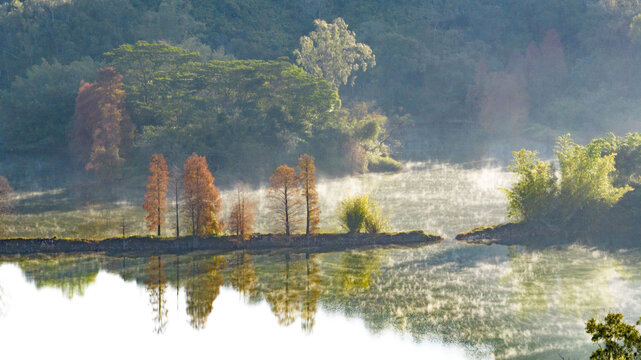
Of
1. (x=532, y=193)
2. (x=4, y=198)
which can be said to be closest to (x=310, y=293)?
(x=532, y=193)

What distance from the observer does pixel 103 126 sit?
6938 centimetres

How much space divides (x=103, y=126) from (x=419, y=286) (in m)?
46.1

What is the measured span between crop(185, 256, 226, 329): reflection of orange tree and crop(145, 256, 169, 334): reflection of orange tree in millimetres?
1071

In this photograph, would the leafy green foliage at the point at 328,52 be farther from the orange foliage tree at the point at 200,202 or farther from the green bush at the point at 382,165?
the orange foliage tree at the point at 200,202

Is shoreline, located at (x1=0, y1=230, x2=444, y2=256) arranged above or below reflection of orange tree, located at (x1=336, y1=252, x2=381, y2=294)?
above

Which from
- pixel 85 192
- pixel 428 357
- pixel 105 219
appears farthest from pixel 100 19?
pixel 428 357

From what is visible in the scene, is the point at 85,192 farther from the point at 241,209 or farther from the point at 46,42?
the point at 46,42

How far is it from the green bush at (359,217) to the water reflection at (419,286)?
2370 millimetres

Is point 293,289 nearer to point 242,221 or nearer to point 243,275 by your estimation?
Answer: point 243,275

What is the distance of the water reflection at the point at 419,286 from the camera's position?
27328 mm

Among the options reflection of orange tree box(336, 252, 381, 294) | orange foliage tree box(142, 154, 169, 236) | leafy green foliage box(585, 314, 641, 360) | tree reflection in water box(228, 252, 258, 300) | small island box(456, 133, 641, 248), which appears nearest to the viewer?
leafy green foliage box(585, 314, 641, 360)

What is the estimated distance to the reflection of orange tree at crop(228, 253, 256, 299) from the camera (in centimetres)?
3256

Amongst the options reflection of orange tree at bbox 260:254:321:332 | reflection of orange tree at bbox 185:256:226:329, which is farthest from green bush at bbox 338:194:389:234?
reflection of orange tree at bbox 185:256:226:329

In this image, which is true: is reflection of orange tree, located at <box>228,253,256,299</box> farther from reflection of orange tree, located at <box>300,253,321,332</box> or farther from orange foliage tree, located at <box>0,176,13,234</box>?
orange foliage tree, located at <box>0,176,13,234</box>
